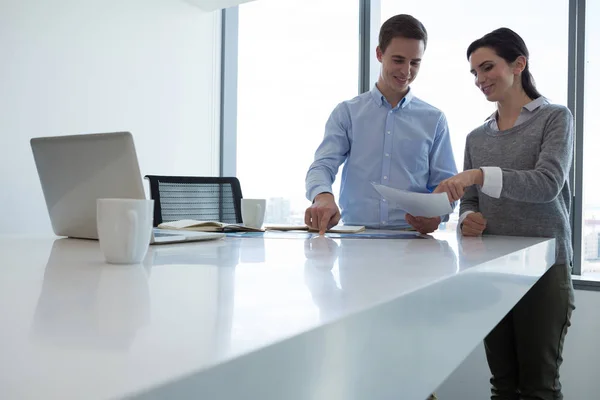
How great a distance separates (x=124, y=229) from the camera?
774 mm

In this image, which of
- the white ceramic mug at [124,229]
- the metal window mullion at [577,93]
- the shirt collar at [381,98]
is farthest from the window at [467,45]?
the white ceramic mug at [124,229]

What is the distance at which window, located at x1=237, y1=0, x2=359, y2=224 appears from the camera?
4.09 meters

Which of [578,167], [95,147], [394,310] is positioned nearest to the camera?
[394,310]

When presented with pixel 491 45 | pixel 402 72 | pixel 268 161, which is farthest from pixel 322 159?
pixel 268 161

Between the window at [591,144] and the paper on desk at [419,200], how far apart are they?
2028 mm

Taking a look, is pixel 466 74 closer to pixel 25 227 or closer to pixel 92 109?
pixel 92 109

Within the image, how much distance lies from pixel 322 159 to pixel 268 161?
2393mm

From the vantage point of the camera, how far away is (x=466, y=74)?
3.43 meters

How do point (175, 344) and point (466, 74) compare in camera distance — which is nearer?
point (175, 344)

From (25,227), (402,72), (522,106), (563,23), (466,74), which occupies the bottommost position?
(25,227)

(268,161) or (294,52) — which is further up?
(294,52)

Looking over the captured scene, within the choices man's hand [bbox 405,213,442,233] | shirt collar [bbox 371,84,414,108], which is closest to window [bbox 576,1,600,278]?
shirt collar [bbox 371,84,414,108]

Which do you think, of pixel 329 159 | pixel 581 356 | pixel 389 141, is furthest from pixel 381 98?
pixel 581 356

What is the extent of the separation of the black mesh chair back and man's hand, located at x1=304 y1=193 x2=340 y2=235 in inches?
31.1
